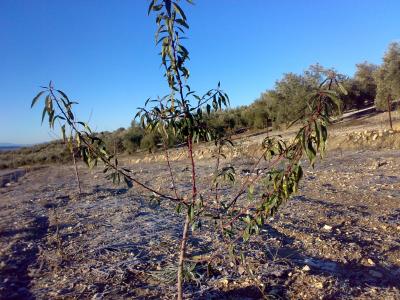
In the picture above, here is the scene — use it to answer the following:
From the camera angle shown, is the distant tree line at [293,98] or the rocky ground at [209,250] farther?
the distant tree line at [293,98]

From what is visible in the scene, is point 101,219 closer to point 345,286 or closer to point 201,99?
point 345,286

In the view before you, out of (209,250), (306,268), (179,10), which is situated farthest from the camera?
(209,250)

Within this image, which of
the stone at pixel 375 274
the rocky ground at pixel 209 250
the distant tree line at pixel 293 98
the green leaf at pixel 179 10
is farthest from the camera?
the distant tree line at pixel 293 98

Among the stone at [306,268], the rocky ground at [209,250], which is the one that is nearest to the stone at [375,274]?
the rocky ground at [209,250]

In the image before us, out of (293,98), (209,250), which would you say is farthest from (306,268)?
(293,98)

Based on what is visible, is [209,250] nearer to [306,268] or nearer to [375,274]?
[306,268]

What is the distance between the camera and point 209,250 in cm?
521

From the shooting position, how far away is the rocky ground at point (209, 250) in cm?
421

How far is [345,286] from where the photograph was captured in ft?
13.5

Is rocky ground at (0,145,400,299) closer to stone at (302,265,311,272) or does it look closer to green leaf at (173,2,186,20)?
stone at (302,265,311,272)

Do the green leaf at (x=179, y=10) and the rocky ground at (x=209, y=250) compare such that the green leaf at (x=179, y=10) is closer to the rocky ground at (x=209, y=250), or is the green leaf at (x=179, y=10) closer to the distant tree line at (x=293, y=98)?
the rocky ground at (x=209, y=250)

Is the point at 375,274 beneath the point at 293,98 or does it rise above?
beneath

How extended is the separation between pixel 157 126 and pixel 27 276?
3.37 metres

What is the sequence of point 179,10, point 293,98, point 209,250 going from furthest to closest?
point 293,98 → point 209,250 → point 179,10
